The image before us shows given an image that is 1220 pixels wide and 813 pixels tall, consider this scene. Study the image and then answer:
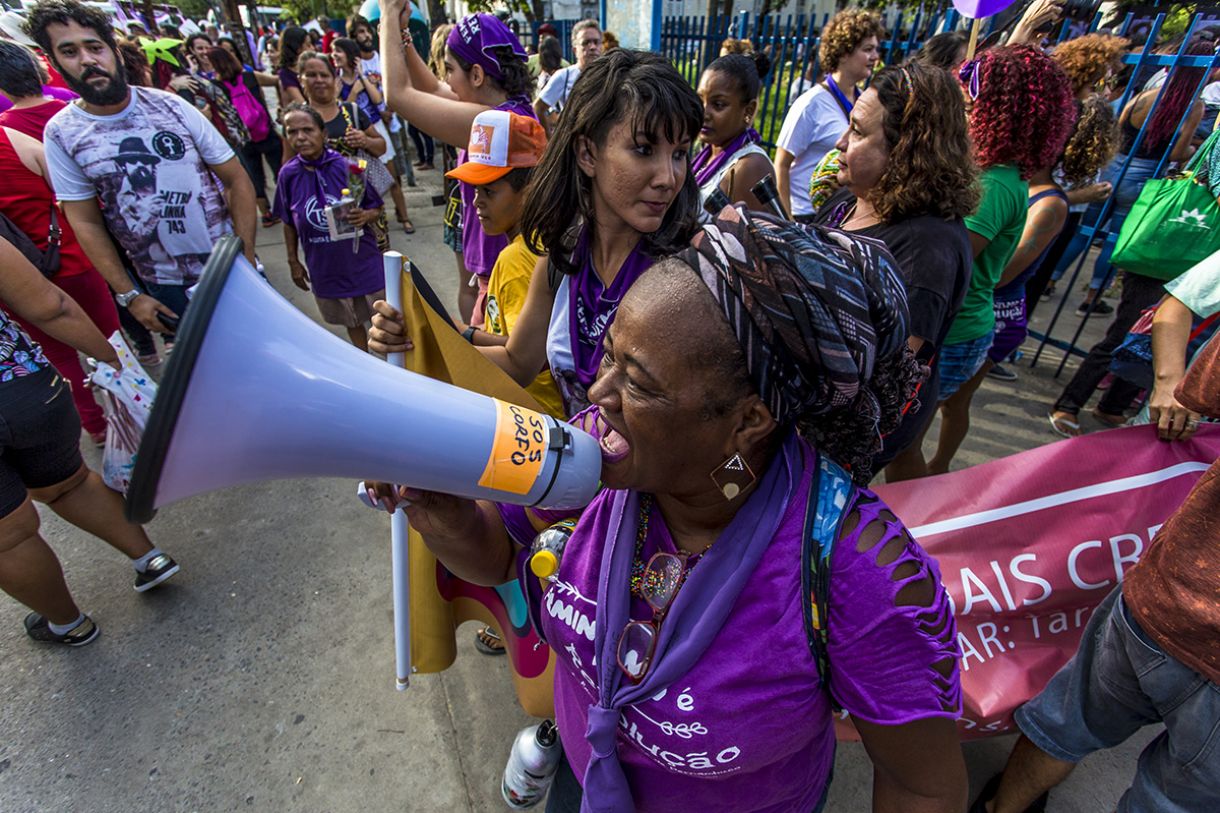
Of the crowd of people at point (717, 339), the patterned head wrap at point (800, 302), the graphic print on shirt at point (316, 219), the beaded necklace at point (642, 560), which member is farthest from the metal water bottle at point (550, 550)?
the graphic print on shirt at point (316, 219)

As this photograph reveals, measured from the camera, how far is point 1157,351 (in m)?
1.95

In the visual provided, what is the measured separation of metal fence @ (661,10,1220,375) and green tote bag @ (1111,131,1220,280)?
2.88ft

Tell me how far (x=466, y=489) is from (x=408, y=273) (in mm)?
735

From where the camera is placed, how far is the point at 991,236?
8.11 feet

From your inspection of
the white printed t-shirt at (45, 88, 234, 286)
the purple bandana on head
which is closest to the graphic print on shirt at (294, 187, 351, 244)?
the white printed t-shirt at (45, 88, 234, 286)

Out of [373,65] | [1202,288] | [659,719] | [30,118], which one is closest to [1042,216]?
[1202,288]

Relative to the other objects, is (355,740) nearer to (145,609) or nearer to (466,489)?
(145,609)

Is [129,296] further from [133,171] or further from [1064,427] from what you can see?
[1064,427]

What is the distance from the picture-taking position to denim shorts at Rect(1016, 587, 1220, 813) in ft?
4.51

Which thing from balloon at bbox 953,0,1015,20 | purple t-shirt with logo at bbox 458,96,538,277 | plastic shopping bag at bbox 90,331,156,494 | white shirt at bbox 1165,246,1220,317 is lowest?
plastic shopping bag at bbox 90,331,156,494

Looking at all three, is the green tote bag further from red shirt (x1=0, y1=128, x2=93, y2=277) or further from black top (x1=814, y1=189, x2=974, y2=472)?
red shirt (x1=0, y1=128, x2=93, y2=277)

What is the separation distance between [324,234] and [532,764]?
3392 millimetres

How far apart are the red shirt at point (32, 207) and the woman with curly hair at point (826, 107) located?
415 centimetres

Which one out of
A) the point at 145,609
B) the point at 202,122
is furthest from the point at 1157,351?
the point at 202,122
